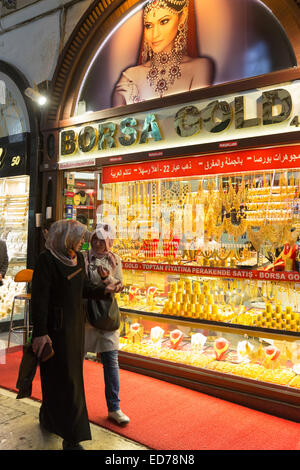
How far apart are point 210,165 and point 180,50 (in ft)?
5.04

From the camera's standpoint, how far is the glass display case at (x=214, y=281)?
4035mm

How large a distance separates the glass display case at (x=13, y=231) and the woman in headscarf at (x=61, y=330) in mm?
3960

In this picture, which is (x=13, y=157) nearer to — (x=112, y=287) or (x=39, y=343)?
(x=112, y=287)

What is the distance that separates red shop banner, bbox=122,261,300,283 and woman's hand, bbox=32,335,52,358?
213 cm

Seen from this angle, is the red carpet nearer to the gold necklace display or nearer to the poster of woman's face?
the gold necklace display

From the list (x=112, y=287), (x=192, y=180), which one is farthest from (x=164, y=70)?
(x=112, y=287)

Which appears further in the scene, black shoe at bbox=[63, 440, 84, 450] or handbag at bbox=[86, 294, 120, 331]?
handbag at bbox=[86, 294, 120, 331]

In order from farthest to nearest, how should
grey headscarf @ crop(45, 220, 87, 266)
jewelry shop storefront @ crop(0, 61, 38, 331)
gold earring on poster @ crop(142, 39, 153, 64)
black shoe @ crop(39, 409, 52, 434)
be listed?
jewelry shop storefront @ crop(0, 61, 38, 331) < gold earring on poster @ crop(142, 39, 153, 64) < black shoe @ crop(39, 409, 52, 434) < grey headscarf @ crop(45, 220, 87, 266)

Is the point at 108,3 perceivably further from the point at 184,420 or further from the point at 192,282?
the point at 184,420

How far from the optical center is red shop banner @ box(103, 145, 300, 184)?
3.96 meters

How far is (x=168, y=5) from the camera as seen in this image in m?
4.95

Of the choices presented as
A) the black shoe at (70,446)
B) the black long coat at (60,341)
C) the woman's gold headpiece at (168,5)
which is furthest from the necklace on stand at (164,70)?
the black shoe at (70,446)

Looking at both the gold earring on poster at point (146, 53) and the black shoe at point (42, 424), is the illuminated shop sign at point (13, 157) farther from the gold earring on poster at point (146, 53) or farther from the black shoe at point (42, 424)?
the black shoe at point (42, 424)

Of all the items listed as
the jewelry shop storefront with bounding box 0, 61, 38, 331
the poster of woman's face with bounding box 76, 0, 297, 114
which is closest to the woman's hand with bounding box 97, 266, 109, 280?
the poster of woman's face with bounding box 76, 0, 297, 114
